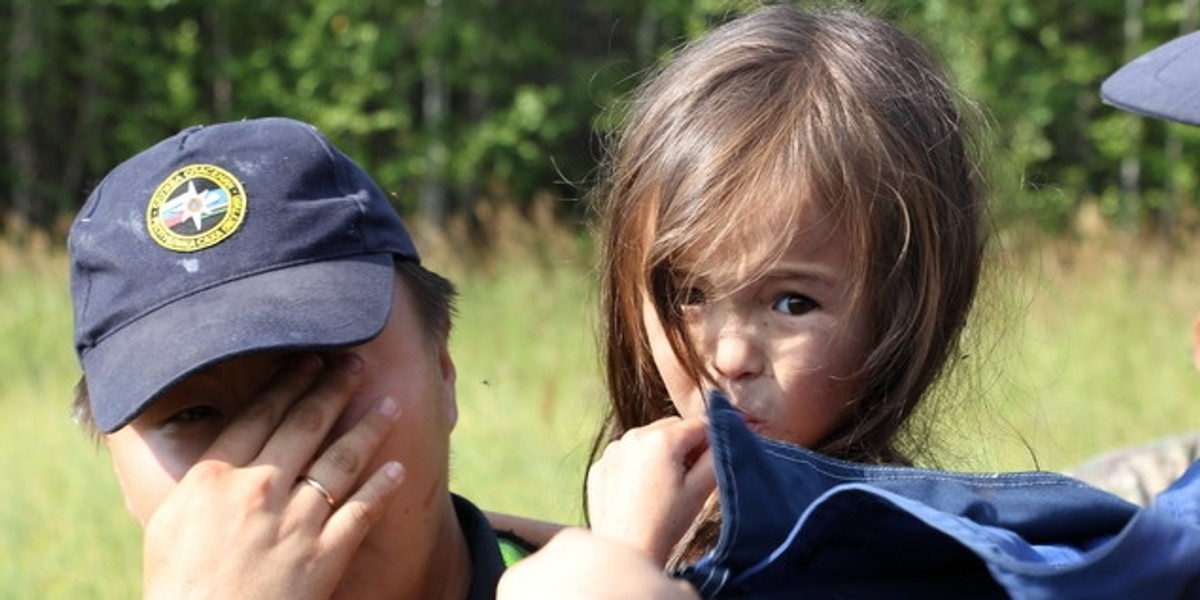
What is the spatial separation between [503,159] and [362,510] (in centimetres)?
1927

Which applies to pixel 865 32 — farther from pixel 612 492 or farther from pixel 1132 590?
pixel 1132 590

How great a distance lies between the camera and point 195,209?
238 centimetres

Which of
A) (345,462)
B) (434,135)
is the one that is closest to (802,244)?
(345,462)

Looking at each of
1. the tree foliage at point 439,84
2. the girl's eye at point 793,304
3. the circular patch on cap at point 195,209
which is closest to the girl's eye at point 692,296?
the girl's eye at point 793,304

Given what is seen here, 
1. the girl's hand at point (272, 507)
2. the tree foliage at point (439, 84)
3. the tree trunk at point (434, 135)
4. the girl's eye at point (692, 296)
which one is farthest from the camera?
the tree trunk at point (434, 135)

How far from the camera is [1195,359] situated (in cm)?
331

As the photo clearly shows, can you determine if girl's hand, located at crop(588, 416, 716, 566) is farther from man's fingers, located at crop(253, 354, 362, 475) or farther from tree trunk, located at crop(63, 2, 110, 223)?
tree trunk, located at crop(63, 2, 110, 223)

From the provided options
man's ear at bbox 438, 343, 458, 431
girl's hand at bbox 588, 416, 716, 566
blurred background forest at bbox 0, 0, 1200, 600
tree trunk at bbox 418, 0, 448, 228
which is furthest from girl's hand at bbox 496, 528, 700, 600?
tree trunk at bbox 418, 0, 448, 228

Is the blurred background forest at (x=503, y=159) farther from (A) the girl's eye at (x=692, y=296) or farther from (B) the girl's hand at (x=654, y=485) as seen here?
(B) the girl's hand at (x=654, y=485)

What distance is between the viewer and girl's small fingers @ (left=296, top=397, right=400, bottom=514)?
2.24m

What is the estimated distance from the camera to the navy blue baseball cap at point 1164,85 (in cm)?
246

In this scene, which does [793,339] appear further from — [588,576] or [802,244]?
[588,576]

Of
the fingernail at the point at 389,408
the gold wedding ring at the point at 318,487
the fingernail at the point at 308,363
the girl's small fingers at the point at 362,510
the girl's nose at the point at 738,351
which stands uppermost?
the girl's nose at the point at 738,351

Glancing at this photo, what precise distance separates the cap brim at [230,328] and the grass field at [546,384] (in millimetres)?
667
